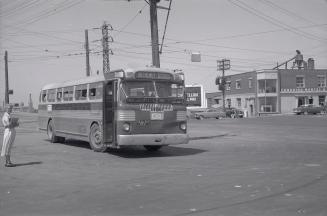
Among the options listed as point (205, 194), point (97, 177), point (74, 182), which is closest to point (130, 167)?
point (97, 177)

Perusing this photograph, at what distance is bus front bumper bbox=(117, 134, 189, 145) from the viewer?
48.3 feet

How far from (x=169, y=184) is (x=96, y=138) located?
25.2 feet

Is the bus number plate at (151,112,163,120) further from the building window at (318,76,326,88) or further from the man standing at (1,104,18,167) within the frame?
the building window at (318,76,326,88)

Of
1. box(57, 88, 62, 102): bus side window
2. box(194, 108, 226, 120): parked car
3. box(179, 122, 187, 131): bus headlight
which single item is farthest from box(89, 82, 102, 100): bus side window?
box(194, 108, 226, 120): parked car

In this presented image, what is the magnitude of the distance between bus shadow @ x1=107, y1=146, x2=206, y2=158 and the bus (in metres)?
0.50

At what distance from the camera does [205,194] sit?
8.54 meters

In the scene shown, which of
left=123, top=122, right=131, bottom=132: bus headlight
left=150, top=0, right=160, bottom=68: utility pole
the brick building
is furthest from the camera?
the brick building

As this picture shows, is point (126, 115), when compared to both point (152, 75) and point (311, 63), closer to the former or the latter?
point (152, 75)

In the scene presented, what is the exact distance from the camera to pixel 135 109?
15047 millimetres

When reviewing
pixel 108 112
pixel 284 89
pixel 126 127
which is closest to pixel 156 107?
pixel 126 127

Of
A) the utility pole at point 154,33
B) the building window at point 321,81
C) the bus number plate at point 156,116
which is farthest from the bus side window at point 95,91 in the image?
the building window at point 321,81

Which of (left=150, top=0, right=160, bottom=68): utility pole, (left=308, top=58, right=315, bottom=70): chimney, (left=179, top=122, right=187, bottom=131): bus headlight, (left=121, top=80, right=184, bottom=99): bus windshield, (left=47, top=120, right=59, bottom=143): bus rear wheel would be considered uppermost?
(left=308, top=58, right=315, bottom=70): chimney

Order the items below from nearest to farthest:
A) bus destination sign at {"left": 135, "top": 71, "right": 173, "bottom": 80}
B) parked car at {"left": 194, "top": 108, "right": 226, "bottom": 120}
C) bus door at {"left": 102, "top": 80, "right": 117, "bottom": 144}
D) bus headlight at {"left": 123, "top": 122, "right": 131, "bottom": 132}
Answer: bus headlight at {"left": 123, "top": 122, "right": 131, "bottom": 132}, bus destination sign at {"left": 135, "top": 71, "right": 173, "bottom": 80}, bus door at {"left": 102, "top": 80, "right": 117, "bottom": 144}, parked car at {"left": 194, "top": 108, "right": 226, "bottom": 120}

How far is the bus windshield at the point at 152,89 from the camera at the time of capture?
49.9ft
